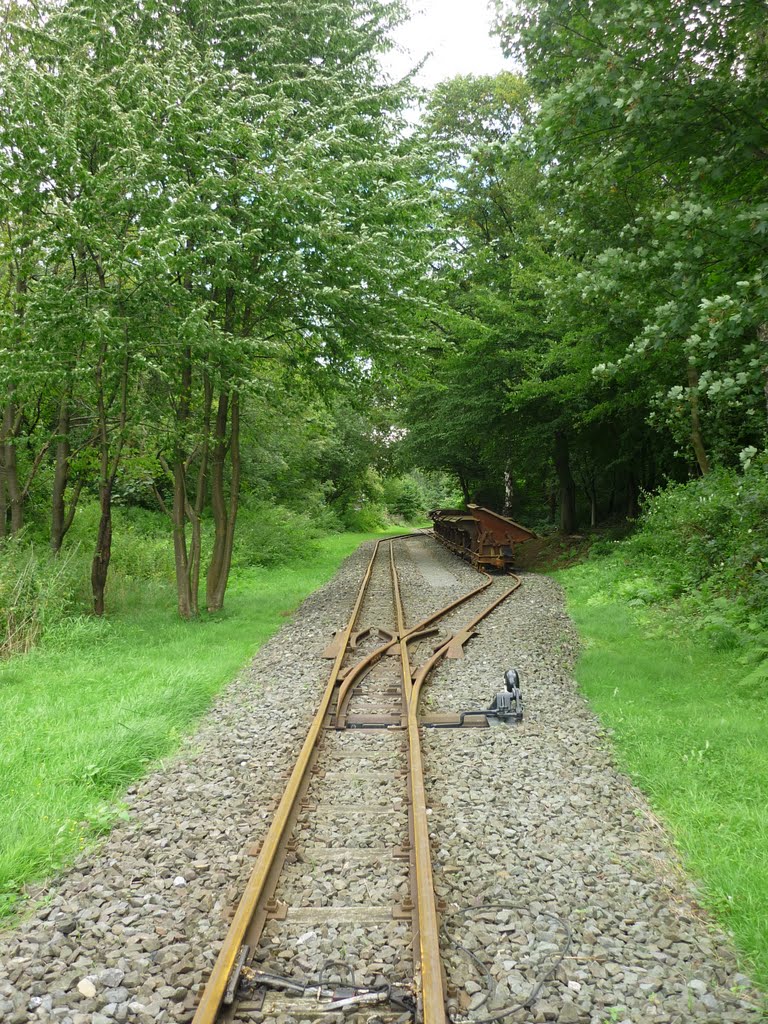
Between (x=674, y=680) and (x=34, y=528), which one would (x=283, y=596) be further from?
(x=674, y=680)

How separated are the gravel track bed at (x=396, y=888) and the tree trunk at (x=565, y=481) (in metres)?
17.0

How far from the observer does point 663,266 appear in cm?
673

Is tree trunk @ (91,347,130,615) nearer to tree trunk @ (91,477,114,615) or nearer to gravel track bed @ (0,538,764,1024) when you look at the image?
tree trunk @ (91,477,114,615)

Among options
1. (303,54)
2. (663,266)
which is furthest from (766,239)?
(303,54)

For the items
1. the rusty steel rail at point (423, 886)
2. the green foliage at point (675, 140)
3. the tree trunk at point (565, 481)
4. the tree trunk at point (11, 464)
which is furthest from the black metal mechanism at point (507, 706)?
the tree trunk at point (565, 481)

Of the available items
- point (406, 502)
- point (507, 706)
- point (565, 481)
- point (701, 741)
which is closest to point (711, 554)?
point (701, 741)

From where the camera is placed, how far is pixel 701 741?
5.64 m

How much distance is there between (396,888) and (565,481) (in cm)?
2070

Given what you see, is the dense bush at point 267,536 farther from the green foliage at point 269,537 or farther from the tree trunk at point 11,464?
the tree trunk at point 11,464

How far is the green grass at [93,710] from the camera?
436 centimetres

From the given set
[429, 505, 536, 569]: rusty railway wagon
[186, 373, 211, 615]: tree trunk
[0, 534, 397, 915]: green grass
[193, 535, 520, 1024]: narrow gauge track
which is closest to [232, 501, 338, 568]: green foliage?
[429, 505, 536, 569]: rusty railway wagon

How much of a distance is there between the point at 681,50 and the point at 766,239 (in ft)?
6.40

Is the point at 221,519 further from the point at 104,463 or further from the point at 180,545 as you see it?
the point at 104,463

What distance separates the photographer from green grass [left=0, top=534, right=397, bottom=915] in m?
4.36
